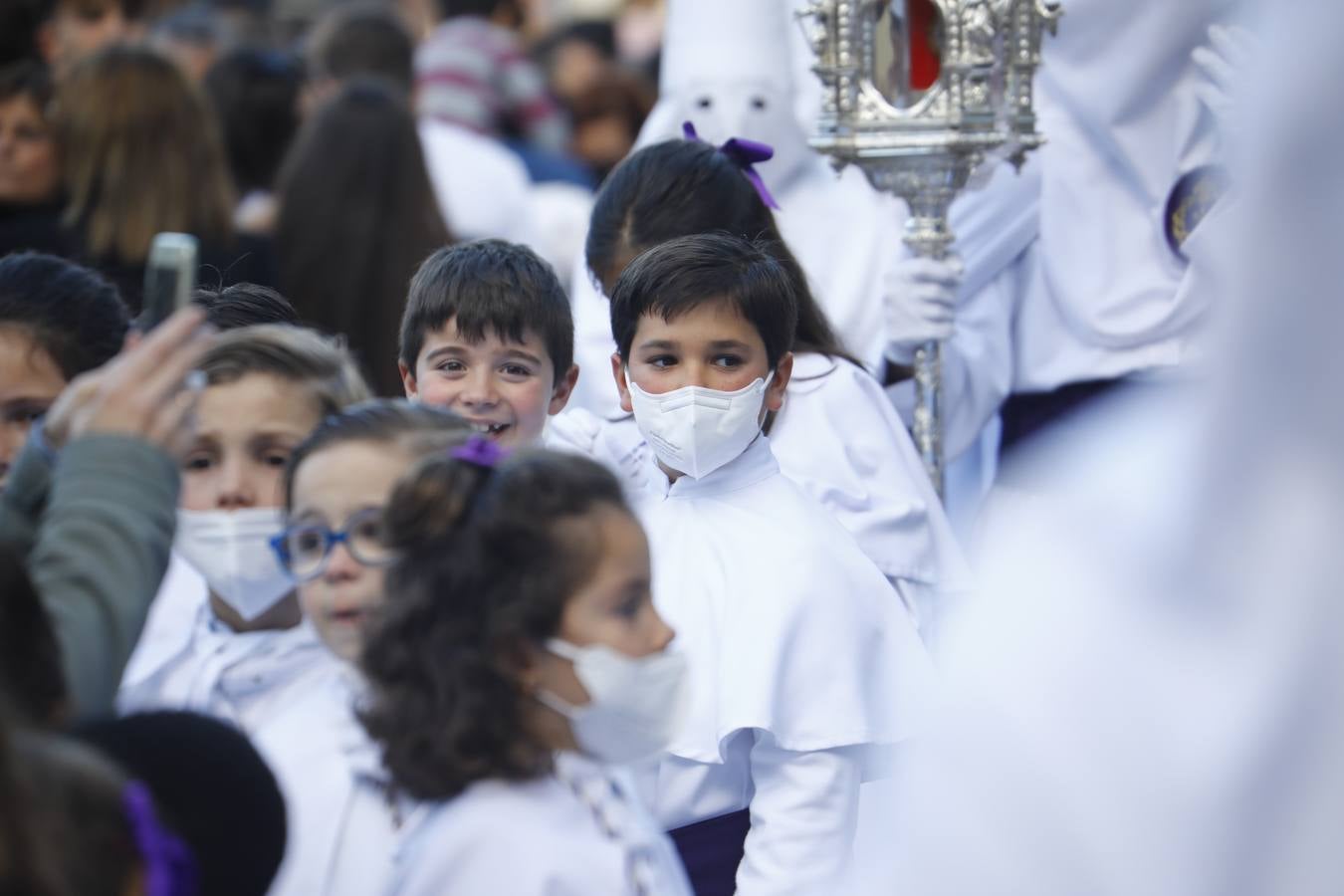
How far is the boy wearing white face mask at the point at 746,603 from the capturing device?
10.2ft

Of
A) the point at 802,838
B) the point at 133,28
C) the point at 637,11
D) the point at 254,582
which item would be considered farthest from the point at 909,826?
the point at 637,11

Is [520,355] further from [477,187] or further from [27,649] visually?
[477,187]

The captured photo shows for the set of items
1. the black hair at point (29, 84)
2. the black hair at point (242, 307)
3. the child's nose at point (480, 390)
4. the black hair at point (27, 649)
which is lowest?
the child's nose at point (480, 390)

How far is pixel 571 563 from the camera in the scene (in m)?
2.30

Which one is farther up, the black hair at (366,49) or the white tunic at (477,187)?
the black hair at (366,49)

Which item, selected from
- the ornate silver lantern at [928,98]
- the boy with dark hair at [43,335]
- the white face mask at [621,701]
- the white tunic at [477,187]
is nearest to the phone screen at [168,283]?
the white face mask at [621,701]

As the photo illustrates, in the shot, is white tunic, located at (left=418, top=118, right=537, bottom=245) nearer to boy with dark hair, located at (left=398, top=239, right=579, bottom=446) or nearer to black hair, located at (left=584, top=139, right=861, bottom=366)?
black hair, located at (left=584, top=139, right=861, bottom=366)

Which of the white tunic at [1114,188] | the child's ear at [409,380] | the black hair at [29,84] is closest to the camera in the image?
the child's ear at [409,380]

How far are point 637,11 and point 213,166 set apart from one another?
8.15 metres

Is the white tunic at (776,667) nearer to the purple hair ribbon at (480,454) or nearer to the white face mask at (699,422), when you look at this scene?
the white face mask at (699,422)

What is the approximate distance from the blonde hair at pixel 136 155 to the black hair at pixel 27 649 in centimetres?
385

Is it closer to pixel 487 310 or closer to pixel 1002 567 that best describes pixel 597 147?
pixel 487 310

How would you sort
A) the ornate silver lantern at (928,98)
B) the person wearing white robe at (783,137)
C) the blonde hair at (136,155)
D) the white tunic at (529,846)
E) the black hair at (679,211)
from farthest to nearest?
the blonde hair at (136,155)
the person wearing white robe at (783,137)
the ornate silver lantern at (928,98)
the black hair at (679,211)
the white tunic at (529,846)

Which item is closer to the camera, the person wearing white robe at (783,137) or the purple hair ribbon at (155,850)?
the purple hair ribbon at (155,850)
